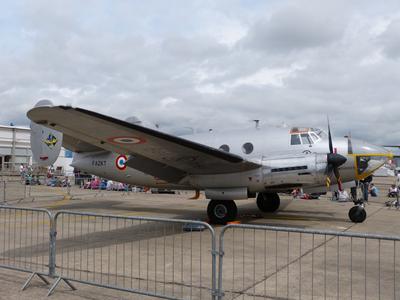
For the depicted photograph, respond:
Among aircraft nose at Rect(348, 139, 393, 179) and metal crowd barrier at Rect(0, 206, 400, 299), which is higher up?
aircraft nose at Rect(348, 139, 393, 179)

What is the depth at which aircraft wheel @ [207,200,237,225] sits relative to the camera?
11.4 metres

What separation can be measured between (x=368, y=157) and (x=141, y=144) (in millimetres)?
6381

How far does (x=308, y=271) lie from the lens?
6.50m

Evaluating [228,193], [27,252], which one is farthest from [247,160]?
[27,252]

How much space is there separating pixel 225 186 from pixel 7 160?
6009 cm

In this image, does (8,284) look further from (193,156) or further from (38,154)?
(38,154)

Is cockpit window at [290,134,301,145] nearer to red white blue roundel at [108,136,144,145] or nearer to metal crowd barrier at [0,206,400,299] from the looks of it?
metal crowd barrier at [0,206,400,299]

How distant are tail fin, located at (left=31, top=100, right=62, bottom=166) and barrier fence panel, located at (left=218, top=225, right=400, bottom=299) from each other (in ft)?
29.6

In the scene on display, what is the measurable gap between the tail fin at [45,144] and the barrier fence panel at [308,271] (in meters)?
9.02

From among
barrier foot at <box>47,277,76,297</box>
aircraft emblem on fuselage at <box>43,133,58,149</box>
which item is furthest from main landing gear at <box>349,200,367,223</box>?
→ aircraft emblem on fuselage at <box>43,133,58,149</box>

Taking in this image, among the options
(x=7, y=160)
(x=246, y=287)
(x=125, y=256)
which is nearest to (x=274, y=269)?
(x=246, y=287)

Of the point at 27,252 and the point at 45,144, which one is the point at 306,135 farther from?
the point at 45,144

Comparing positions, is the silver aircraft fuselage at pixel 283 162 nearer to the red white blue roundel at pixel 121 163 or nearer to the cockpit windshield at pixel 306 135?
the cockpit windshield at pixel 306 135

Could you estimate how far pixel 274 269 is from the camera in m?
6.63
